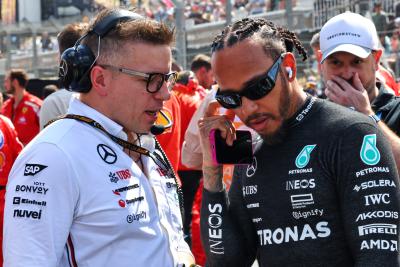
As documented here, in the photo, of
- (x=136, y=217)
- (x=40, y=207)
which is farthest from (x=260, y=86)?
(x=40, y=207)

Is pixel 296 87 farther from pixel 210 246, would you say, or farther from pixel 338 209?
pixel 210 246

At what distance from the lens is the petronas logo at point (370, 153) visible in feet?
8.30

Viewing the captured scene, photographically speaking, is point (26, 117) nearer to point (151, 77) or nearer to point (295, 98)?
point (151, 77)

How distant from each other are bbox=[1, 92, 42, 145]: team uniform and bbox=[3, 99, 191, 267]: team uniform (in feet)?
24.9

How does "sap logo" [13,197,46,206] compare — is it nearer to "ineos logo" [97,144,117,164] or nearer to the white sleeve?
the white sleeve

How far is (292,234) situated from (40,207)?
2.76ft

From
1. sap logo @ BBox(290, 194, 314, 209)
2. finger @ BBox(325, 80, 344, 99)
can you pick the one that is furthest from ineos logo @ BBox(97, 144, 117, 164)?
finger @ BBox(325, 80, 344, 99)

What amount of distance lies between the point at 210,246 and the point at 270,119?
22.2 inches

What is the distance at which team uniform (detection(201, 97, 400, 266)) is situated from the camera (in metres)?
2.51

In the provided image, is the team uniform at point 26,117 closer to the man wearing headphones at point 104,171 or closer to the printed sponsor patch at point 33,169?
the man wearing headphones at point 104,171

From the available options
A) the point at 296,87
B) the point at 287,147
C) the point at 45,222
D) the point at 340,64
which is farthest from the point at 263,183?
the point at 340,64

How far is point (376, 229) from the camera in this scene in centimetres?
249

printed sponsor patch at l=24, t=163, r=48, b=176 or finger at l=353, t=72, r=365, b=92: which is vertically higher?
finger at l=353, t=72, r=365, b=92

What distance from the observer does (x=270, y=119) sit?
2.75 meters
